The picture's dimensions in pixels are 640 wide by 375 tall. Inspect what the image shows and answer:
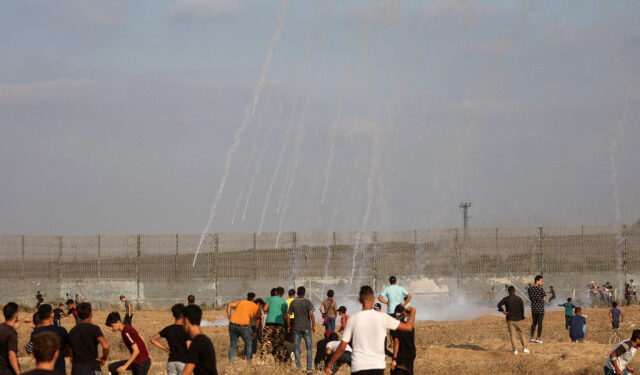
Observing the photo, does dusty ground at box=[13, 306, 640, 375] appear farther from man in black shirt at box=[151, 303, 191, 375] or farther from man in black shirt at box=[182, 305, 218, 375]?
man in black shirt at box=[182, 305, 218, 375]

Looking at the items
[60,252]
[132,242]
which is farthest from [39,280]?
[132,242]

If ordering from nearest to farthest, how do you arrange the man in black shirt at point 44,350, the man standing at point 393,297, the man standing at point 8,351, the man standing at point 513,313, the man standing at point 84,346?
the man in black shirt at point 44,350, the man standing at point 8,351, the man standing at point 84,346, the man standing at point 393,297, the man standing at point 513,313

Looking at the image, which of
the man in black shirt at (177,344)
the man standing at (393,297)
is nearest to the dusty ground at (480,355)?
the man standing at (393,297)

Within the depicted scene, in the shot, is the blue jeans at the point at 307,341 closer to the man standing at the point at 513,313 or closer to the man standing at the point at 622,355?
the man standing at the point at 513,313

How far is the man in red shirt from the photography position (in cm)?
1247

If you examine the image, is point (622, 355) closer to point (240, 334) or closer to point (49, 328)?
point (240, 334)

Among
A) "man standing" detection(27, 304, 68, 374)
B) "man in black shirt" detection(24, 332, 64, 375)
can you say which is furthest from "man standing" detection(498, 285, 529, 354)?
"man in black shirt" detection(24, 332, 64, 375)

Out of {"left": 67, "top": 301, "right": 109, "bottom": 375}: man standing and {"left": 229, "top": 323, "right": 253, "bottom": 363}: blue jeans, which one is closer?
{"left": 67, "top": 301, "right": 109, "bottom": 375}: man standing

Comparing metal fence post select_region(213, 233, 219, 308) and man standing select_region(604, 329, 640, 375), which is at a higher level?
metal fence post select_region(213, 233, 219, 308)

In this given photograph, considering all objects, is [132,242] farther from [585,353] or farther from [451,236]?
[585,353]

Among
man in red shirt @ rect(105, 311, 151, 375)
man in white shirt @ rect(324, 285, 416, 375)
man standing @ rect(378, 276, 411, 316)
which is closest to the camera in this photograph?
man in white shirt @ rect(324, 285, 416, 375)

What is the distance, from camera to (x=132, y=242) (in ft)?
147

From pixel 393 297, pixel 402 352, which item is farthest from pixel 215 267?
pixel 402 352

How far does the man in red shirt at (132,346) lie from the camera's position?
12.5m
